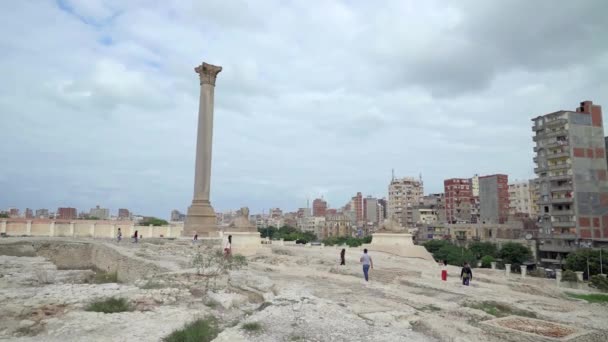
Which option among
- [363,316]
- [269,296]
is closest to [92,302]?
[269,296]

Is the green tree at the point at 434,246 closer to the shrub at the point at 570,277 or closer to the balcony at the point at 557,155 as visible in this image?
the balcony at the point at 557,155

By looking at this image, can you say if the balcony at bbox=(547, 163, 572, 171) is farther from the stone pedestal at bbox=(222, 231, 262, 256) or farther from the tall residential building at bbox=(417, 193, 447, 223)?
the tall residential building at bbox=(417, 193, 447, 223)

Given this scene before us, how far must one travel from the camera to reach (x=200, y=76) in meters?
36.7

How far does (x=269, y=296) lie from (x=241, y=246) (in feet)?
44.1

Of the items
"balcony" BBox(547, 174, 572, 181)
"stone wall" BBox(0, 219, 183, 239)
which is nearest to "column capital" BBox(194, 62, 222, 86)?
"stone wall" BBox(0, 219, 183, 239)

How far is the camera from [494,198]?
85.4 meters

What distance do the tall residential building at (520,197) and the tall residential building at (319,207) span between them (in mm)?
74075

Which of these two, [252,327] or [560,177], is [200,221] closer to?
[252,327]

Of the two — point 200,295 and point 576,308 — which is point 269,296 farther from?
point 576,308

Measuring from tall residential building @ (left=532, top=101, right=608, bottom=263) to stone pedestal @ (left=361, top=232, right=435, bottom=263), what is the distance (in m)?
33.7

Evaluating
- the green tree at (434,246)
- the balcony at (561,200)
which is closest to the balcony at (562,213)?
the balcony at (561,200)

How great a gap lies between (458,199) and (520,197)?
58.2ft

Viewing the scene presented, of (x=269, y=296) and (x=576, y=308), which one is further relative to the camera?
(x=576, y=308)

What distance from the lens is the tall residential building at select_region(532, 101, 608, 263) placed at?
158 feet
